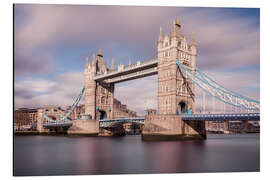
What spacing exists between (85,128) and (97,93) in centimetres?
787

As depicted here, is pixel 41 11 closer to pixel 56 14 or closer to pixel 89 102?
pixel 56 14

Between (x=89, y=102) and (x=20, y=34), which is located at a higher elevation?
(x=20, y=34)

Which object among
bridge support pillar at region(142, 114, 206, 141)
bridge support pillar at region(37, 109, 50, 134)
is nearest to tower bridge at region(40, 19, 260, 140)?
bridge support pillar at region(142, 114, 206, 141)

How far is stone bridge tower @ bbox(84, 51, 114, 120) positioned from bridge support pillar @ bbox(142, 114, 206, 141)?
Answer: 22764 millimetres

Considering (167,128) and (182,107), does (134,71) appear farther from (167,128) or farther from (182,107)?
(167,128)

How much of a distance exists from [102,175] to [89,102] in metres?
40.5

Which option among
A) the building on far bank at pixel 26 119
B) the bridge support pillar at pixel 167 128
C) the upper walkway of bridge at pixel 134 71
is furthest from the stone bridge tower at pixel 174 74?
the building on far bank at pixel 26 119

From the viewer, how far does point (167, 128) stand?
29.7 metres

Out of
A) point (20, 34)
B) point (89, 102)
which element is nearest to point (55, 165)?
point (20, 34)

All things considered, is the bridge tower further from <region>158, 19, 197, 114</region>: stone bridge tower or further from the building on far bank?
the building on far bank

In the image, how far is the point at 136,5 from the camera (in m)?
15.3

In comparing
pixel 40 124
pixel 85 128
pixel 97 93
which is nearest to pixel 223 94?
pixel 85 128

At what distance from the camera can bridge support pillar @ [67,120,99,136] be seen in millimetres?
47719
